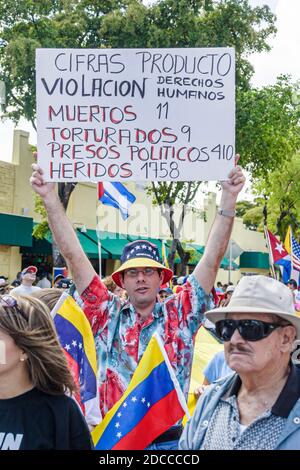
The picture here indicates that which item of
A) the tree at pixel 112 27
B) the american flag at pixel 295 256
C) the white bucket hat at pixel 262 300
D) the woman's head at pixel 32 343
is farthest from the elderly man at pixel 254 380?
the tree at pixel 112 27

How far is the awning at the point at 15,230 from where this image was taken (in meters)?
23.1

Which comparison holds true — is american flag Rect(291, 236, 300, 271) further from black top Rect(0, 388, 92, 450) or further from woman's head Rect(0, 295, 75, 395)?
black top Rect(0, 388, 92, 450)

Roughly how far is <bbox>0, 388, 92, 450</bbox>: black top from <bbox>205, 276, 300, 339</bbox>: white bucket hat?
68 cm

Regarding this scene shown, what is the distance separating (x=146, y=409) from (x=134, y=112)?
1994 millimetres

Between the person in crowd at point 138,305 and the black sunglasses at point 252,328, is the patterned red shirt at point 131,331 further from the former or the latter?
the black sunglasses at point 252,328

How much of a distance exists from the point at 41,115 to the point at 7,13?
19.0 m

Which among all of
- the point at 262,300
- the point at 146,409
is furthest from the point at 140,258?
the point at 262,300

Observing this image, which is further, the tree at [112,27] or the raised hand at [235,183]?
the tree at [112,27]

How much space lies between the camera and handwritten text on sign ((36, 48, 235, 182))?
428 cm

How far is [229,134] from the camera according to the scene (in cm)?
424

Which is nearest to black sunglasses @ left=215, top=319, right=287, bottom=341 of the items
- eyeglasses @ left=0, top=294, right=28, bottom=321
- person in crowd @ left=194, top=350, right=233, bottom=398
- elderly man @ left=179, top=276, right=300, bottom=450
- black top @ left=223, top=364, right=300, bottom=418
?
elderly man @ left=179, top=276, right=300, bottom=450

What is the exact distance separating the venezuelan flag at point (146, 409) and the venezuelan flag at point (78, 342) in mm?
479
